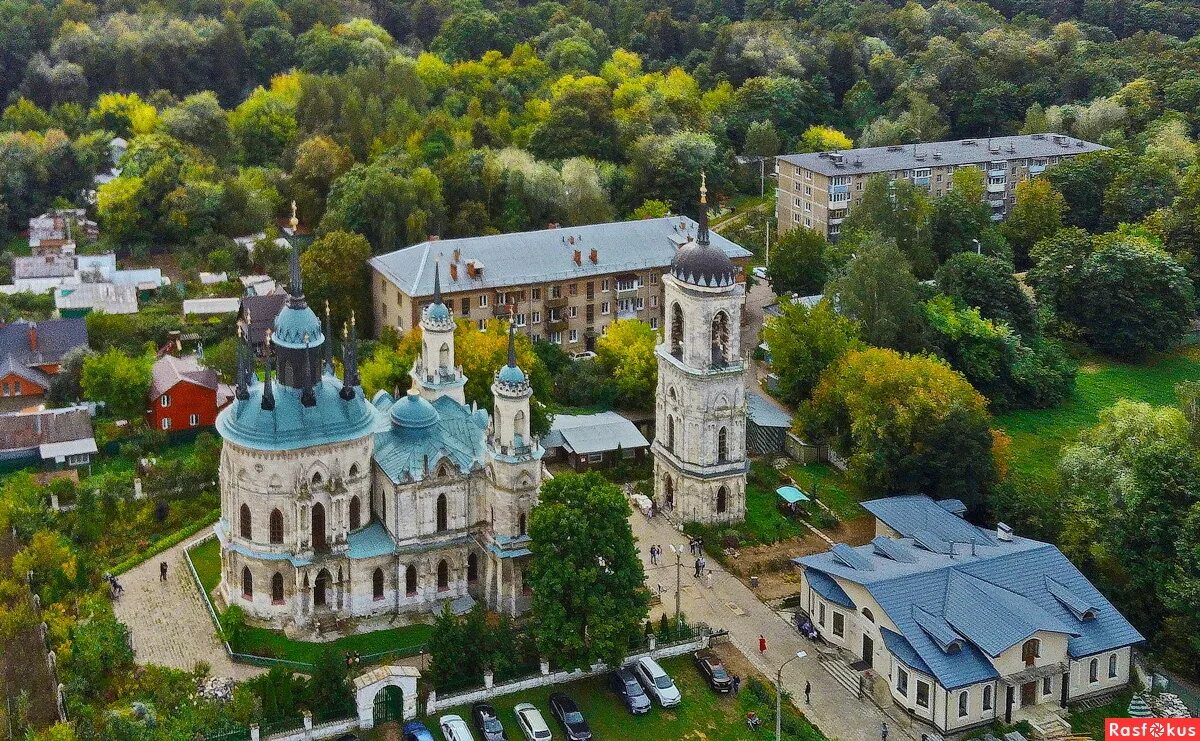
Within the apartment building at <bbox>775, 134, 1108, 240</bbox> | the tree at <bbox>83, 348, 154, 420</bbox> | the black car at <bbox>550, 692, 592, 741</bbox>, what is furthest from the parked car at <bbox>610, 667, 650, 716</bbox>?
the apartment building at <bbox>775, 134, 1108, 240</bbox>

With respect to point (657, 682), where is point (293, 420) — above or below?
above

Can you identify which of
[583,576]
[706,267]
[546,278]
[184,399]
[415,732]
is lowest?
[415,732]

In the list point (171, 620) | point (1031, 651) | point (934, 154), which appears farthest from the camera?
point (934, 154)

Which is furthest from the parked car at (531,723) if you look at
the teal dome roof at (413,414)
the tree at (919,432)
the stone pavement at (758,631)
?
the tree at (919,432)

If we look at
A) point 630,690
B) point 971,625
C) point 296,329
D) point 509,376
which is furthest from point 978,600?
point 296,329

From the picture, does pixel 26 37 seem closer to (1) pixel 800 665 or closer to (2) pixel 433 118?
(2) pixel 433 118

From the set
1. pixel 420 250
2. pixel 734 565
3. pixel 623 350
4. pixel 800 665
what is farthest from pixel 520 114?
pixel 800 665

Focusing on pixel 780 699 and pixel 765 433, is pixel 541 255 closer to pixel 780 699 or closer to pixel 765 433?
pixel 765 433
